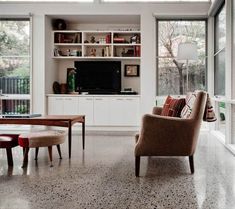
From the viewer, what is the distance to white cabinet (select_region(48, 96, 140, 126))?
6.87 meters

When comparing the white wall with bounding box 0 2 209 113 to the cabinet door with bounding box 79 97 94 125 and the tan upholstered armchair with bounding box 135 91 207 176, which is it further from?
the tan upholstered armchair with bounding box 135 91 207 176

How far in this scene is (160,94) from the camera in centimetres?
710

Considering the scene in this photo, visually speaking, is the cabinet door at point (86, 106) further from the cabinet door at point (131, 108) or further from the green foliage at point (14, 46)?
the green foliage at point (14, 46)

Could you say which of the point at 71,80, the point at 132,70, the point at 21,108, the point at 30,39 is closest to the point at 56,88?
the point at 71,80

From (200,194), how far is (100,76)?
16.2 feet

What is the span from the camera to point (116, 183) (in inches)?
119

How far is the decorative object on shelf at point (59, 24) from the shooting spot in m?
7.27

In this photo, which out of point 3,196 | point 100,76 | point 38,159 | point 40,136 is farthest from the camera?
point 100,76

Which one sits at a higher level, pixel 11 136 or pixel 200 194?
pixel 11 136

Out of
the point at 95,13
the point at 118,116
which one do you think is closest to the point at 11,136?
the point at 118,116

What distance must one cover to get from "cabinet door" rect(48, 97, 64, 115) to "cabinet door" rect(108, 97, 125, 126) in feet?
3.51

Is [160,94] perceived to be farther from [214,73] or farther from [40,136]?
[40,136]

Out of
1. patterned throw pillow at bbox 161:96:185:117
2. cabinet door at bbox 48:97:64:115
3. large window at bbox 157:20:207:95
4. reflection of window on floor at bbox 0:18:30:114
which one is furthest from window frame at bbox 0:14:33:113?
patterned throw pillow at bbox 161:96:185:117

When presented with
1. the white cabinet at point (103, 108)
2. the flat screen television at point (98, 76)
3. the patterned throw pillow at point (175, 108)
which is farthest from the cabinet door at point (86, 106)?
the patterned throw pillow at point (175, 108)
